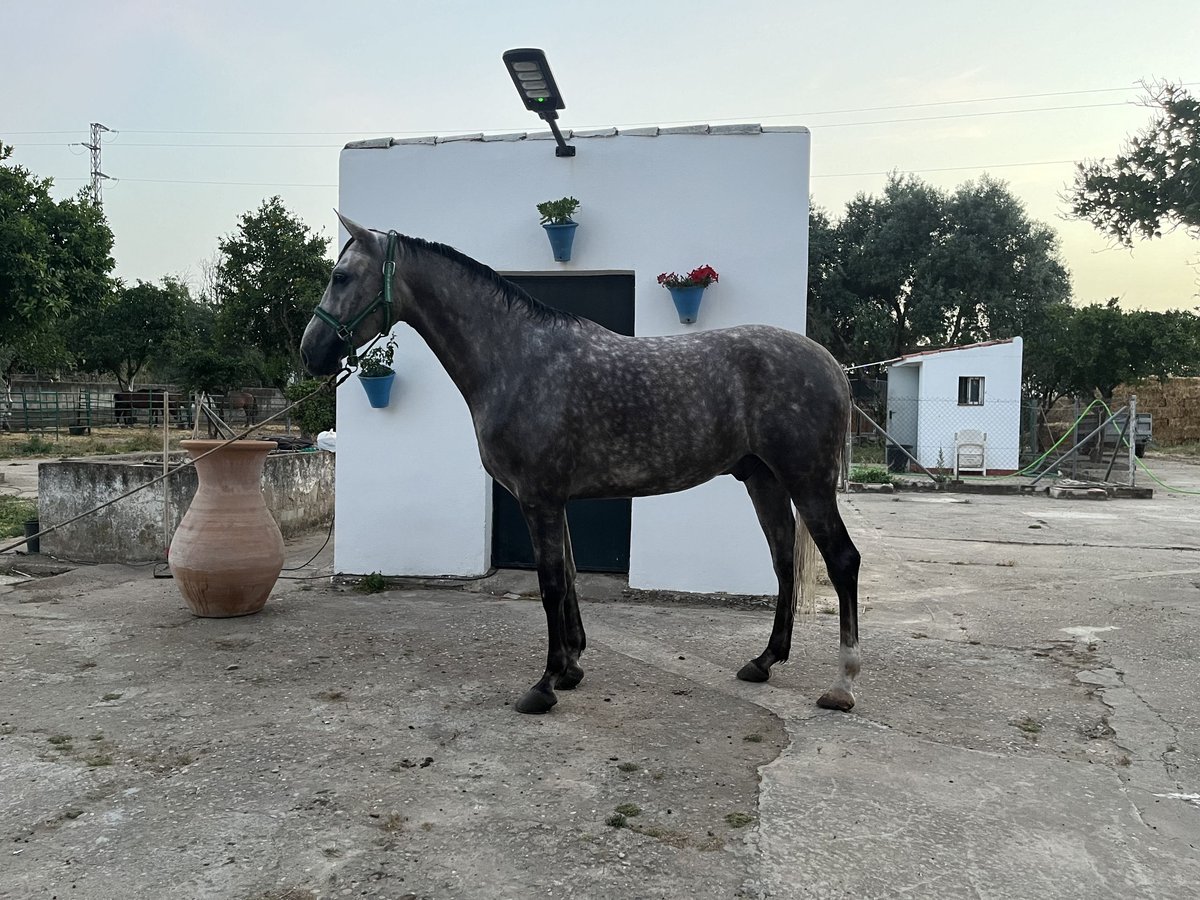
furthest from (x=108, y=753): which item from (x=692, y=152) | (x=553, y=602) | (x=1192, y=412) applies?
(x=1192, y=412)

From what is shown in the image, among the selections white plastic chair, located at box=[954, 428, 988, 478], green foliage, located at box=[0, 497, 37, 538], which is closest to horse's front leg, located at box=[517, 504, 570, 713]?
green foliage, located at box=[0, 497, 37, 538]

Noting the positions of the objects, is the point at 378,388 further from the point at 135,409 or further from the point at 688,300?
the point at 135,409

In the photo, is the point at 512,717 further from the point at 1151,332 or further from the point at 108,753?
the point at 1151,332

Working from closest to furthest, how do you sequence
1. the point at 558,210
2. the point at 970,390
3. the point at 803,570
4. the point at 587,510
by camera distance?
the point at 803,570
the point at 558,210
the point at 587,510
the point at 970,390

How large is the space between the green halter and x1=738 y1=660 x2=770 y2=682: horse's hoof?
86.9 inches

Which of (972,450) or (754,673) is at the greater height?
(972,450)

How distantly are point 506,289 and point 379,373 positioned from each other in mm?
2095

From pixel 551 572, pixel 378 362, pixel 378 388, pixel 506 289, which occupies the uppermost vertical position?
pixel 506 289

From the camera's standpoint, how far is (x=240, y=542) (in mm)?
4613

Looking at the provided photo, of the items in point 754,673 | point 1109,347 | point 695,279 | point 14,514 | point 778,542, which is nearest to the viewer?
point 754,673

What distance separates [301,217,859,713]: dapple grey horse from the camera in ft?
10.8

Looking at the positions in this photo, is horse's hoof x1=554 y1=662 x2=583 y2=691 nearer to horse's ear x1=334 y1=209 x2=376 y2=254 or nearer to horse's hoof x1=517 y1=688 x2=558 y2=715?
horse's hoof x1=517 y1=688 x2=558 y2=715

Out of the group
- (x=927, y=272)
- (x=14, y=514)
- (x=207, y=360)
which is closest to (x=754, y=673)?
(x=14, y=514)

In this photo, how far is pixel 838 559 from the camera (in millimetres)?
3350
